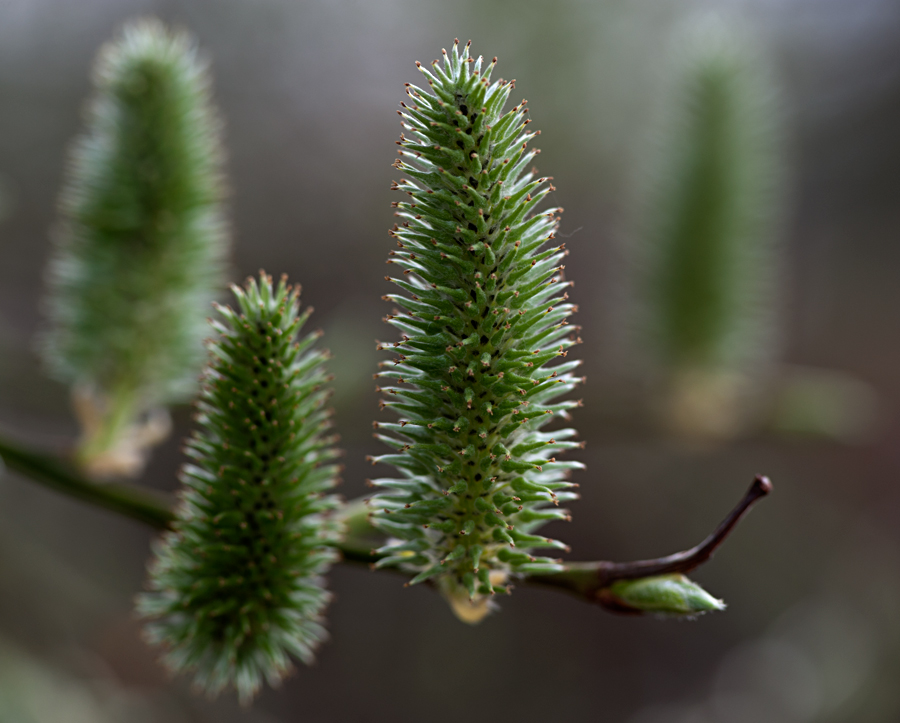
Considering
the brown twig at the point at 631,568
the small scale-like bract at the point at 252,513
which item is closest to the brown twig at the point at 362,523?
the brown twig at the point at 631,568

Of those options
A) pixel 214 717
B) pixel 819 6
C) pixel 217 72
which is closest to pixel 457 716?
pixel 214 717

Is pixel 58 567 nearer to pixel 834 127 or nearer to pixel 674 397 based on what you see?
pixel 674 397

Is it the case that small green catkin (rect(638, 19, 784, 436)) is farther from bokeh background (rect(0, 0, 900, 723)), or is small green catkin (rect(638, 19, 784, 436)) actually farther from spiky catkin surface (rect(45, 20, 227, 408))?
spiky catkin surface (rect(45, 20, 227, 408))

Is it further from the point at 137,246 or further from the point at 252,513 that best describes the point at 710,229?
the point at 252,513

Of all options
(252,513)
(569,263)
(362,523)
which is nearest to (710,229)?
(362,523)

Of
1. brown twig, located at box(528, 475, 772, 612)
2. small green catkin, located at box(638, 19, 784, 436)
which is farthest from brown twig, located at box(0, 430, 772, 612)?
small green catkin, located at box(638, 19, 784, 436)

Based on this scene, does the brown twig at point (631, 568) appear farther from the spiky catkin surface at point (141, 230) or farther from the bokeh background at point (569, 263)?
the bokeh background at point (569, 263)
